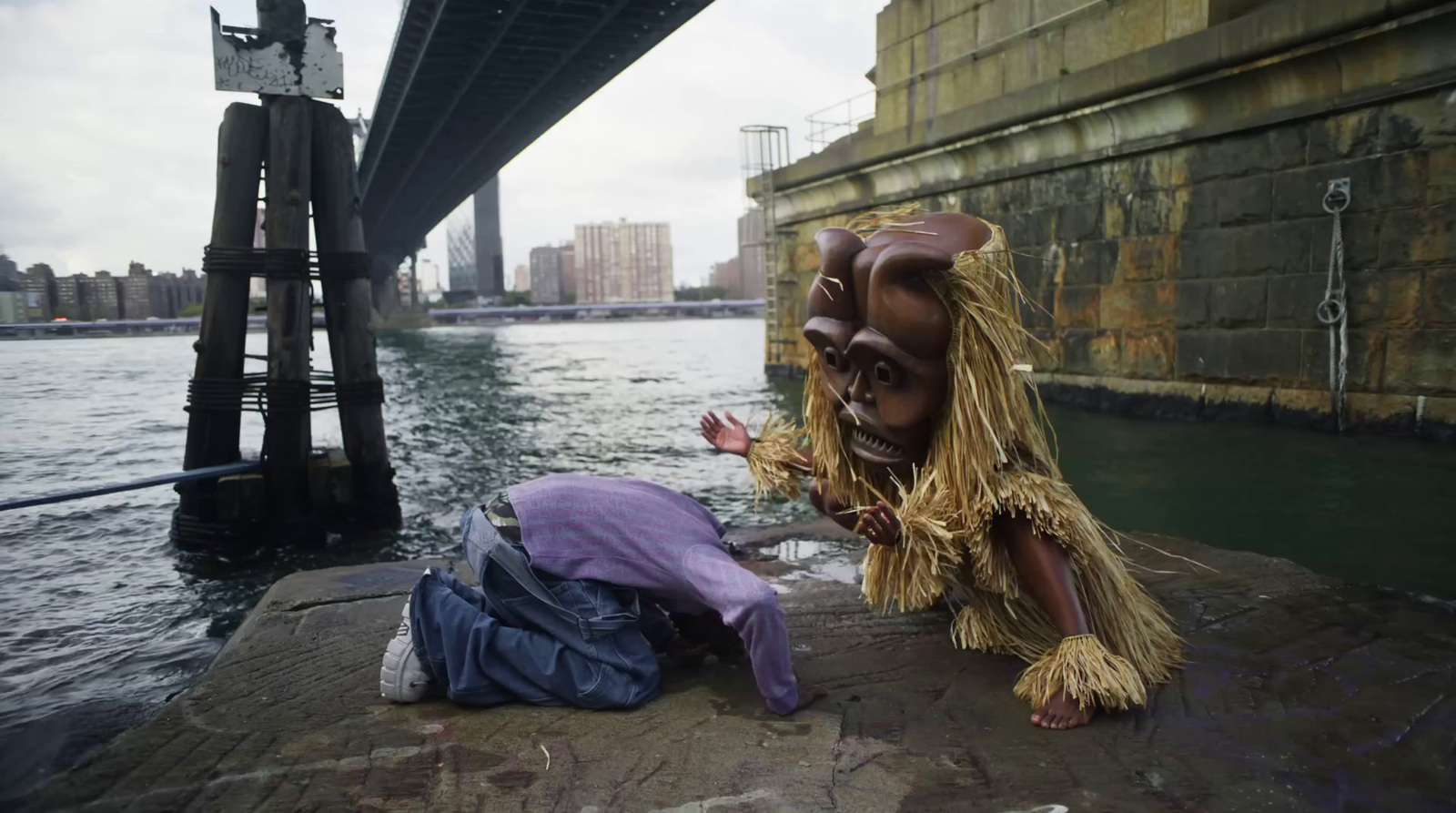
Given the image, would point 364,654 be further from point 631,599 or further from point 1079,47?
point 1079,47

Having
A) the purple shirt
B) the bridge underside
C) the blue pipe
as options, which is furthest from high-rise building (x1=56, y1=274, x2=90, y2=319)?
the bridge underside

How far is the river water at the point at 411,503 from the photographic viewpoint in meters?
4.87

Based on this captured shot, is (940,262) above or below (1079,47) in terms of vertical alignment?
below

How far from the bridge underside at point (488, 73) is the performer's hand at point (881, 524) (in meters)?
18.5

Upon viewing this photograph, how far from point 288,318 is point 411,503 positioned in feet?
7.50

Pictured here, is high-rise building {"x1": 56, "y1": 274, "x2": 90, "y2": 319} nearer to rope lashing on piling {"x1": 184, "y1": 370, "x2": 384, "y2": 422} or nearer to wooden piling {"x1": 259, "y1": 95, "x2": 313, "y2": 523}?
rope lashing on piling {"x1": 184, "y1": 370, "x2": 384, "y2": 422}

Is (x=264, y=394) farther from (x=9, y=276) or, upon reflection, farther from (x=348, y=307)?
(x=9, y=276)

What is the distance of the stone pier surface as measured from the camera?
8.40 ft

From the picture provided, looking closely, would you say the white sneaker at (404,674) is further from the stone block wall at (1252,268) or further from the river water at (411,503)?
the stone block wall at (1252,268)

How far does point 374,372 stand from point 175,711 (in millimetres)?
4899

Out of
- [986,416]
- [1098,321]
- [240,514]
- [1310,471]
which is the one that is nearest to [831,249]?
[986,416]

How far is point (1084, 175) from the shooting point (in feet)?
38.5

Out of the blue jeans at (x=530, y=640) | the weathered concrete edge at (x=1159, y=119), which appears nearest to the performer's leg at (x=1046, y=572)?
the blue jeans at (x=530, y=640)

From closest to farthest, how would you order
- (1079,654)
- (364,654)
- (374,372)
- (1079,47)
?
(1079,654), (364,654), (374,372), (1079,47)
